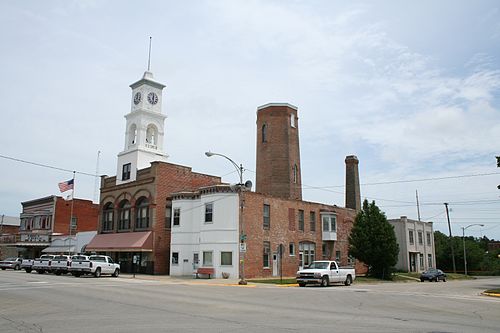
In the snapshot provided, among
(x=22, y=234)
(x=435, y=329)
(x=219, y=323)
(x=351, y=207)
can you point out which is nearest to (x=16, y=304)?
(x=219, y=323)

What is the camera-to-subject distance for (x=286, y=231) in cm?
4350

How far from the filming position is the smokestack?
194 ft

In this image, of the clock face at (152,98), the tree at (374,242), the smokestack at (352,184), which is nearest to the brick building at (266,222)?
the tree at (374,242)

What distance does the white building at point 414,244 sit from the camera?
208 feet

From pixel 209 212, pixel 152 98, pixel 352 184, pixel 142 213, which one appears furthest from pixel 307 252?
pixel 152 98

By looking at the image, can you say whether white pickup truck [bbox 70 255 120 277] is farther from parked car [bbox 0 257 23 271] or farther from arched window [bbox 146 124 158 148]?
arched window [bbox 146 124 158 148]

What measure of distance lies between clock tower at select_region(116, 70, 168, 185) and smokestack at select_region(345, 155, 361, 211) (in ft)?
77.7

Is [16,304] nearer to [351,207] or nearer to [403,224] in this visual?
[351,207]

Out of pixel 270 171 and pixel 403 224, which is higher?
pixel 270 171

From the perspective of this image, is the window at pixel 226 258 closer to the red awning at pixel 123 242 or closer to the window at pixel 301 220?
the red awning at pixel 123 242

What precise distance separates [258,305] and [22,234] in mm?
55737

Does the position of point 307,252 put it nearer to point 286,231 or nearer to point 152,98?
point 286,231

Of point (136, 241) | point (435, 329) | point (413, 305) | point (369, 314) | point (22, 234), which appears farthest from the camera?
point (22, 234)

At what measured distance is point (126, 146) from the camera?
178ft
